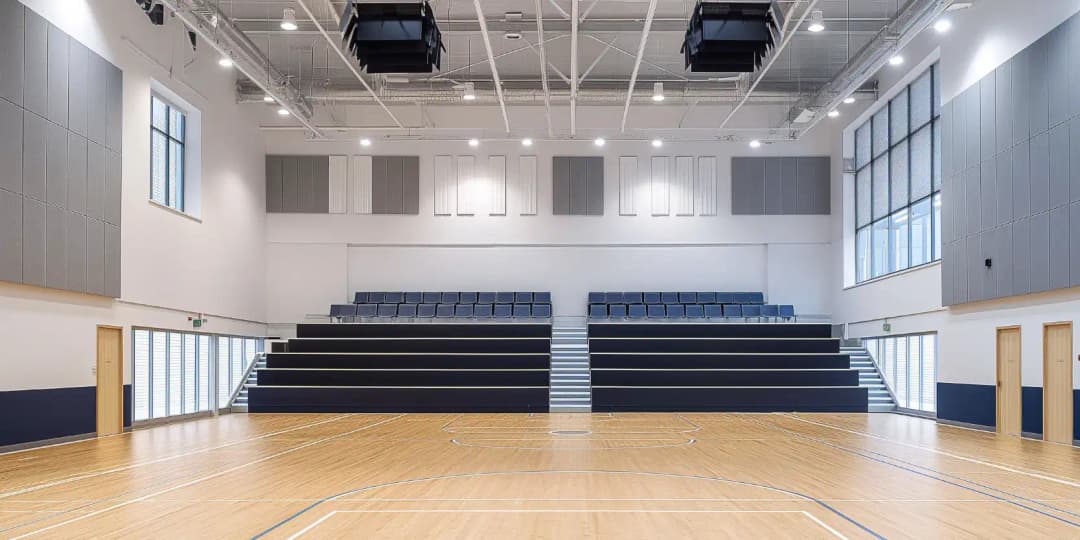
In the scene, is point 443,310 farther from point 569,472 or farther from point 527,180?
point 569,472

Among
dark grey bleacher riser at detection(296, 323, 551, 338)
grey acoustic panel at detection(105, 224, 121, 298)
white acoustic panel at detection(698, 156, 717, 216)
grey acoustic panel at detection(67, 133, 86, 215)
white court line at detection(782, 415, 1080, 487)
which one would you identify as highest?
Answer: white acoustic panel at detection(698, 156, 717, 216)

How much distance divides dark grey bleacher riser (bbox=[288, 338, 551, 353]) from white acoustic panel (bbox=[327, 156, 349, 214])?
4455mm

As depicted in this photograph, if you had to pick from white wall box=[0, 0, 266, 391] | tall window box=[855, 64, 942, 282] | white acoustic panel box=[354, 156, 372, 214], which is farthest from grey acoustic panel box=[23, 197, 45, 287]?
tall window box=[855, 64, 942, 282]

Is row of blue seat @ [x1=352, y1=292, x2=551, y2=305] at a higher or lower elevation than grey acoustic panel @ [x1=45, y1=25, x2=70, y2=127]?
lower

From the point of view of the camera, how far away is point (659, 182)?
23734 millimetres

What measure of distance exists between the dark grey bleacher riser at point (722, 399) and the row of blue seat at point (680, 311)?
446 centimetres

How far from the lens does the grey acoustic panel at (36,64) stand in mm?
12188

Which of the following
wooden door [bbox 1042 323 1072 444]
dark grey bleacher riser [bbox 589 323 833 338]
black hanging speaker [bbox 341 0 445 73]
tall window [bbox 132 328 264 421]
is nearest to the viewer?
black hanging speaker [bbox 341 0 445 73]

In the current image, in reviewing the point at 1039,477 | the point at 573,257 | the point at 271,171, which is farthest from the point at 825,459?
the point at 271,171

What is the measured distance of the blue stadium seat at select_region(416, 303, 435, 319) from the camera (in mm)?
22797

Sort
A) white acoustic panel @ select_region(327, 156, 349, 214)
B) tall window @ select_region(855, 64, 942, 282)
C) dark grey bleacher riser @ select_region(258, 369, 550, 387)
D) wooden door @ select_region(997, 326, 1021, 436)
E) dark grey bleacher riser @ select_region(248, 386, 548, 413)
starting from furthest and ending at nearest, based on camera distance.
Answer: white acoustic panel @ select_region(327, 156, 349, 214) → dark grey bleacher riser @ select_region(258, 369, 550, 387) → dark grey bleacher riser @ select_region(248, 386, 548, 413) → tall window @ select_region(855, 64, 942, 282) → wooden door @ select_region(997, 326, 1021, 436)

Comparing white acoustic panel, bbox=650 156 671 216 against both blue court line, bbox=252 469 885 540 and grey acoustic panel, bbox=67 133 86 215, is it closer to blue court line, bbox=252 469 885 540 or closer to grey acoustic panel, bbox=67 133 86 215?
grey acoustic panel, bbox=67 133 86 215

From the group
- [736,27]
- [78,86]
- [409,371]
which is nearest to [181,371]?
[409,371]

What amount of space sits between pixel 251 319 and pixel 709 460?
590 inches
